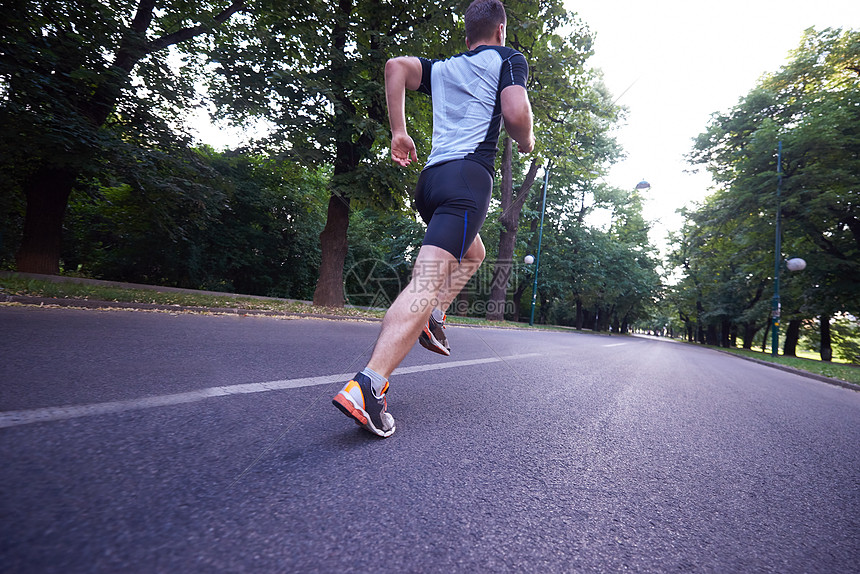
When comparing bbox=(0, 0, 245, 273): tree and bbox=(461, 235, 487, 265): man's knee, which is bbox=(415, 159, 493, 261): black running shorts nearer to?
bbox=(461, 235, 487, 265): man's knee

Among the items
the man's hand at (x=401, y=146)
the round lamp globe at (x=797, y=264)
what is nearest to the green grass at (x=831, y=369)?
the round lamp globe at (x=797, y=264)

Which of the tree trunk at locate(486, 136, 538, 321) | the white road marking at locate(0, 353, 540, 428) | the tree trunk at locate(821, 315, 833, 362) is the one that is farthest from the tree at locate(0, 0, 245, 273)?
the tree trunk at locate(821, 315, 833, 362)

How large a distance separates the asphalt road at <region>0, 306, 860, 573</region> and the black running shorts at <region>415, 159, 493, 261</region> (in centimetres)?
94

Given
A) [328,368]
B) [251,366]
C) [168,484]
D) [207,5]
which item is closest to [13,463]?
[168,484]

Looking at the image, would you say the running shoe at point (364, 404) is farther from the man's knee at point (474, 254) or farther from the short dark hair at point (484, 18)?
the short dark hair at point (484, 18)

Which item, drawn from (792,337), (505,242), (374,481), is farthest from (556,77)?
(792,337)

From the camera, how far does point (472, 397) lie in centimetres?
262

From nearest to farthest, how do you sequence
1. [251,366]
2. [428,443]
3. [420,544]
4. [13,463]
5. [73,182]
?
[420,544]
[13,463]
[428,443]
[251,366]
[73,182]

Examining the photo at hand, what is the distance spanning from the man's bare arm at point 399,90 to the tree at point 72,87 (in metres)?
8.92

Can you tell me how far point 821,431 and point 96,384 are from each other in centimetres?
484

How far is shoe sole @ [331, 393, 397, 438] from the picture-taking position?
60.5 inches

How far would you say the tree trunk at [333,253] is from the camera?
10719mm

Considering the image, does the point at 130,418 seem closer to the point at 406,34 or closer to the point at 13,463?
Result: the point at 13,463

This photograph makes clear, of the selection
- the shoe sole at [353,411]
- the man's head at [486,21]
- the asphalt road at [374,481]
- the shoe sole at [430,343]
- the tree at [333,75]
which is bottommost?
the asphalt road at [374,481]
